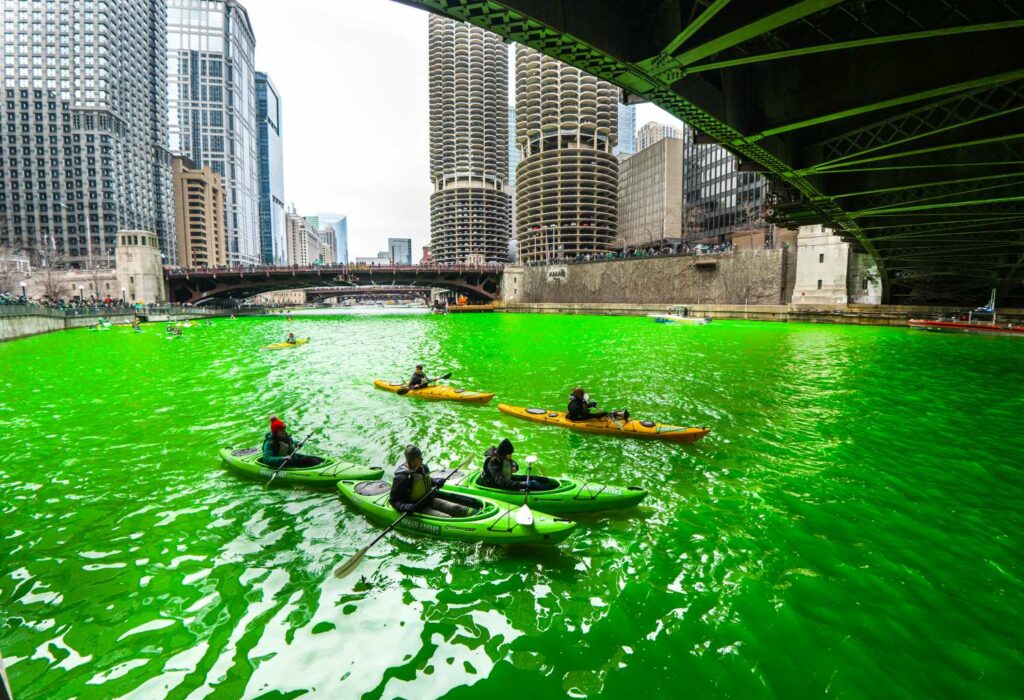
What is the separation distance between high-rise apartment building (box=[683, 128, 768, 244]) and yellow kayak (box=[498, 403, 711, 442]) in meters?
86.8

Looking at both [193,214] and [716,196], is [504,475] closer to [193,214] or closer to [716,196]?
[716,196]

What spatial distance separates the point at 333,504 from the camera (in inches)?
344

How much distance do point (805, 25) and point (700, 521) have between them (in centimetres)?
1068

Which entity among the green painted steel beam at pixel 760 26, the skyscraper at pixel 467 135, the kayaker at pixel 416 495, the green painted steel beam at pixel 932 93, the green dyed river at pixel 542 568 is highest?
the skyscraper at pixel 467 135

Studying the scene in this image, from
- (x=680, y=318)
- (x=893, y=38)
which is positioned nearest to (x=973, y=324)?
(x=680, y=318)

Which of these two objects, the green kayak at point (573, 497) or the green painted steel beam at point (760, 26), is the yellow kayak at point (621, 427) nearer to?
the green kayak at point (573, 497)

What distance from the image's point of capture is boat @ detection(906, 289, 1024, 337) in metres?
36.3

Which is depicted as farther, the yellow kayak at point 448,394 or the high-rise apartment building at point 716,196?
the high-rise apartment building at point 716,196

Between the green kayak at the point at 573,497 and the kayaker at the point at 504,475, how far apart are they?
12cm

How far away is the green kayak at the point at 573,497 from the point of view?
317 inches

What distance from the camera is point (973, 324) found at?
38188 millimetres

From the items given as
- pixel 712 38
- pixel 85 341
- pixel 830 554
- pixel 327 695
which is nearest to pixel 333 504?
pixel 327 695

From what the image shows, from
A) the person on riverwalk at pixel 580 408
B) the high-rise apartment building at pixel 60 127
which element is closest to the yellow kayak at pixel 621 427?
the person on riverwalk at pixel 580 408

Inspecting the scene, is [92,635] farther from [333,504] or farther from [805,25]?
[805,25]
